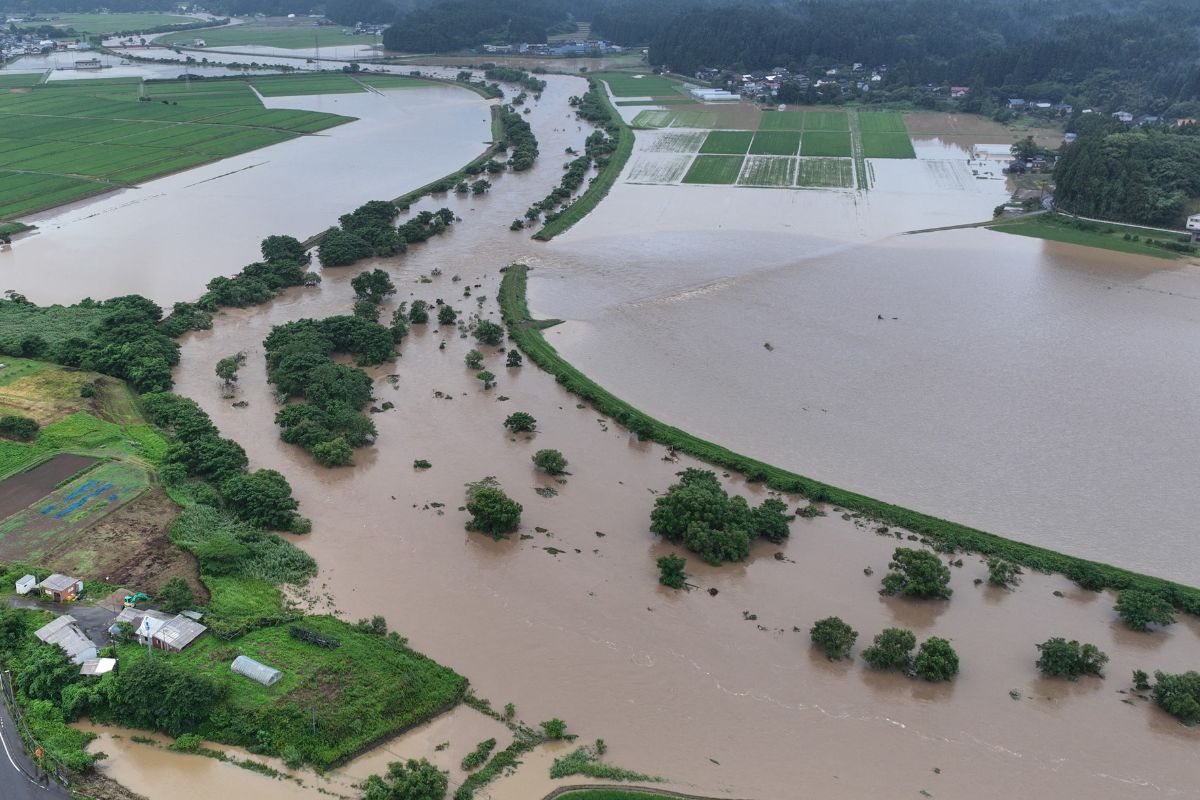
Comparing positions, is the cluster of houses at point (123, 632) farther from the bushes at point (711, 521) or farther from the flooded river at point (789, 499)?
the bushes at point (711, 521)

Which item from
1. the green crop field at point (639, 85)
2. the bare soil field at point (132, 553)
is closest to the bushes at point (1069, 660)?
the bare soil field at point (132, 553)

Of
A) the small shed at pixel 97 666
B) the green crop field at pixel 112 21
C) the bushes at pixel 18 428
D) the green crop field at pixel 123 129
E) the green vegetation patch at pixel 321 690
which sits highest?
the green crop field at pixel 112 21

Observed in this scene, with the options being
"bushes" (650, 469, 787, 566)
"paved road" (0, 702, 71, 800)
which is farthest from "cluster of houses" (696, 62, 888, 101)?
"paved road" (0, 702, 71, 800)

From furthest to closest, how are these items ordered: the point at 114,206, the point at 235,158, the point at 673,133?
the point at 673,133 → the point at 235,158 → the point at 114,206

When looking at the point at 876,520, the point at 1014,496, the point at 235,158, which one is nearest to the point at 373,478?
the point at 876,520

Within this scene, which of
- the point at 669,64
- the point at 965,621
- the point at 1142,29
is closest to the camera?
the point at 965,621

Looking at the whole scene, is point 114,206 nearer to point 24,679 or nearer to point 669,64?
point 24,679
